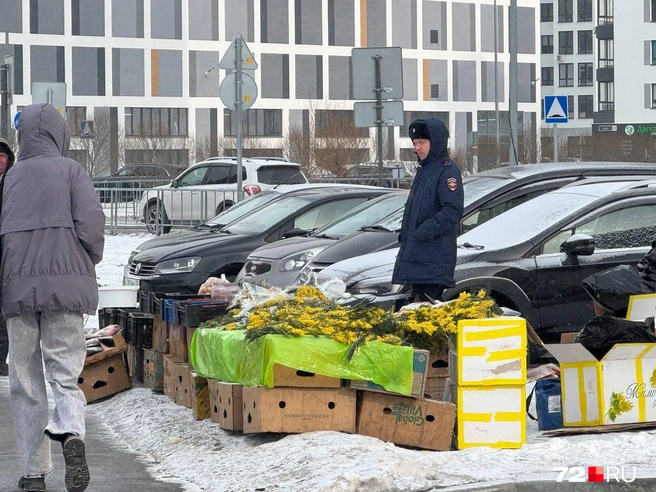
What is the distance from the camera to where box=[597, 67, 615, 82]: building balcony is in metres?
100

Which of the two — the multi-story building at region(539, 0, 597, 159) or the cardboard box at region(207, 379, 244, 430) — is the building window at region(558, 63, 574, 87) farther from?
the cardboard box at region(207, 379, 244, 430)

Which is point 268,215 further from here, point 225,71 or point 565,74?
point 565,74

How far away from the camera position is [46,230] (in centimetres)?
638

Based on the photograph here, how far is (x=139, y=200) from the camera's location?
1203 inches

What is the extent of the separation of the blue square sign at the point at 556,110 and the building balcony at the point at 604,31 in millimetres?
77902

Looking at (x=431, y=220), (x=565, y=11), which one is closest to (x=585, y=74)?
(x=565, y=11)

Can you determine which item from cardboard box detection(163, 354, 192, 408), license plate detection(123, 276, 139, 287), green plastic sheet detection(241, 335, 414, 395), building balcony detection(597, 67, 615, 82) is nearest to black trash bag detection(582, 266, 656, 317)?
green plastic sheet detection(241, 335, 414, 395)

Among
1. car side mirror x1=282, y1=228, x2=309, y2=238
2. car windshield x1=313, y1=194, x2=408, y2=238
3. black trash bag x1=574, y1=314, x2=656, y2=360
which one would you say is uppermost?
car windshield x1=313, y1=194, x2=408, y2=238

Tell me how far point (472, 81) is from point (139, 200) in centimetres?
5827

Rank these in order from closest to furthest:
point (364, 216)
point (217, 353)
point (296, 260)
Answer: point (217, 353), point (296, 260), point (364, 216)

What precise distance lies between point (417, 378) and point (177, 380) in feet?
8.18

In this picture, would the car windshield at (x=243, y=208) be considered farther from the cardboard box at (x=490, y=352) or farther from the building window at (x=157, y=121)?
the building window at (x=157, y=121)

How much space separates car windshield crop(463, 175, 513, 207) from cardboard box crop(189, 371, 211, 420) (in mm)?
3687

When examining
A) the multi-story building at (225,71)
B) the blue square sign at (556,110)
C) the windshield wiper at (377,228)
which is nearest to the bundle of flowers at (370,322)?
the windshield wiper at (377,228)
